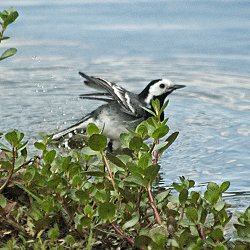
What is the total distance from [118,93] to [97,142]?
438cm

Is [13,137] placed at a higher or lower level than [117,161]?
higher

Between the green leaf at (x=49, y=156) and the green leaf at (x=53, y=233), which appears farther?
the green leaf at (x=49, y=156)

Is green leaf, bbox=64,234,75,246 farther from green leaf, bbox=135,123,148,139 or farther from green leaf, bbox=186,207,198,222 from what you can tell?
green leaf, bbox=135,123,148,139

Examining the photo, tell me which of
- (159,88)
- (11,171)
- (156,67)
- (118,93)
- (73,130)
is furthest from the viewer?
(156,67)

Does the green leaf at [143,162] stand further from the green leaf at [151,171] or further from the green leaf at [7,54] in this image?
the green leaf at [7,54]

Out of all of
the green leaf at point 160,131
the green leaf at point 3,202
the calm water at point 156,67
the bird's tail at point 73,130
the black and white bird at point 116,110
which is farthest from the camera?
the black and white bird at point 116,110

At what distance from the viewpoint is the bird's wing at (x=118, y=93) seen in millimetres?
8867

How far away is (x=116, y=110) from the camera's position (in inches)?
361

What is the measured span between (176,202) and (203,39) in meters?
7.53

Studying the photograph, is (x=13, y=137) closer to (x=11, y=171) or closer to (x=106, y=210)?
(x=11, y=171)

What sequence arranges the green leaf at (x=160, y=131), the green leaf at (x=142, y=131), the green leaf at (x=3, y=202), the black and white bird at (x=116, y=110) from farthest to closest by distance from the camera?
the black and white bird at (x=116, y=110), the green leaf at (x=142, y=131), the green leaf at (x=3, y=202), the green leaf at (x=160, y=131)

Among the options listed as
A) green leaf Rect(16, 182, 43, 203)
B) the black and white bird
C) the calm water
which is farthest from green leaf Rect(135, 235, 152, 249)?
the black and white bird

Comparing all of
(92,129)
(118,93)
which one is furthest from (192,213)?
(118,93)

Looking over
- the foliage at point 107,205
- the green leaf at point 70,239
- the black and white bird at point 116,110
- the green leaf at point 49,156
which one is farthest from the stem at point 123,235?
the black and white bird at point 116,110
